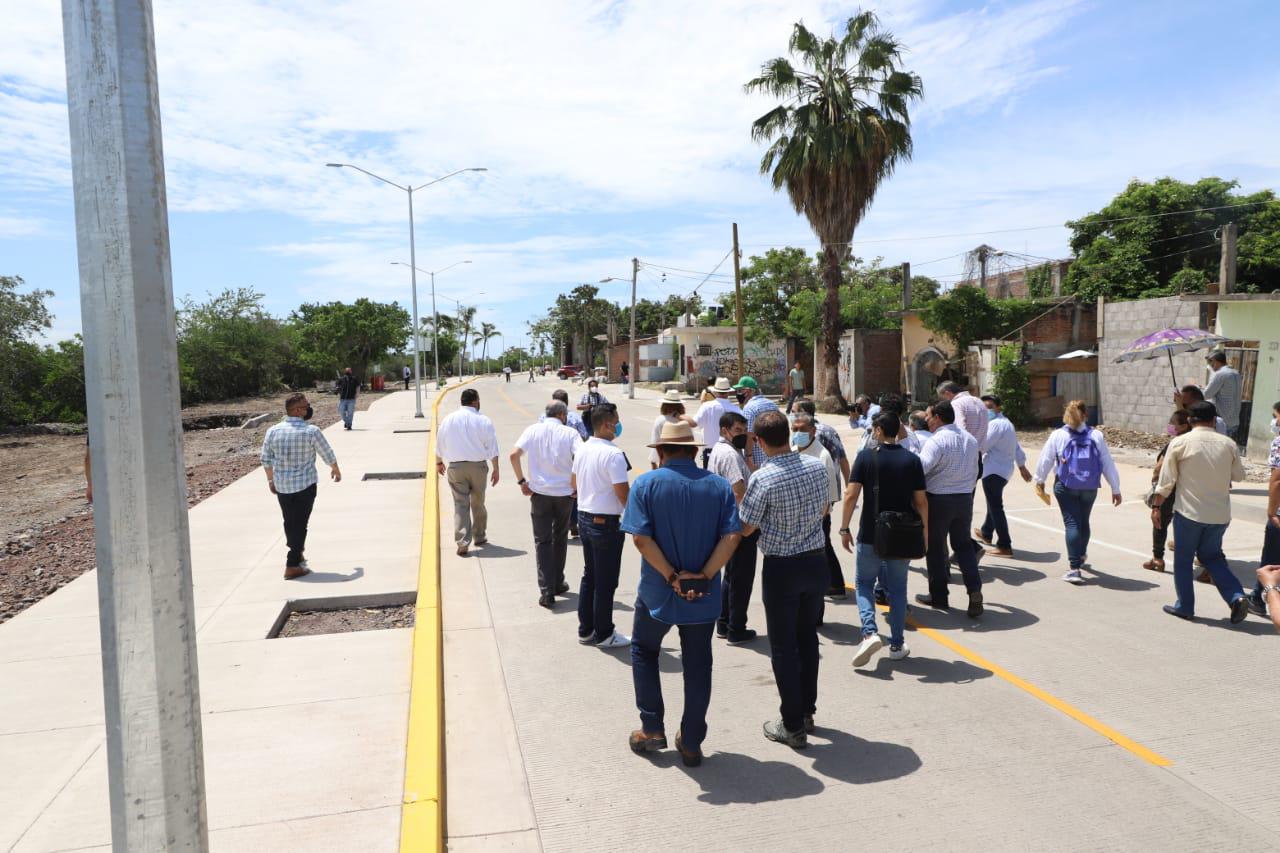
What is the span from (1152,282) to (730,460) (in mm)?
34938

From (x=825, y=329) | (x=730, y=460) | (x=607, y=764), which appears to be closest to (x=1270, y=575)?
(x=730, y=460)

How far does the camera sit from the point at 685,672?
15.7 ft

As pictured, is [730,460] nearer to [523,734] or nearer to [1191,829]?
[523,734]

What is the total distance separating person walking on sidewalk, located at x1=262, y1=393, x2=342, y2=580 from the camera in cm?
844

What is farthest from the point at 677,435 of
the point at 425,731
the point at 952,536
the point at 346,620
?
the point at 346,620

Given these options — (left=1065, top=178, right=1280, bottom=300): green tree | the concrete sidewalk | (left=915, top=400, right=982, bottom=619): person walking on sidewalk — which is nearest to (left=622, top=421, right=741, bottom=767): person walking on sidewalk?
the concrete sidewalk

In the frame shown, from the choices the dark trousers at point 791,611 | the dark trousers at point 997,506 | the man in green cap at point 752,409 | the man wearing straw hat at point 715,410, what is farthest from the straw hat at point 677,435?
the dark trousers at point 997,506

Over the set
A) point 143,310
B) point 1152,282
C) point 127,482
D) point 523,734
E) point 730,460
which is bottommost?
point 523,734

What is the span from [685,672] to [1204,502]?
472 centimetres

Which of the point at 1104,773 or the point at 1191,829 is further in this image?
the point at 1104,773

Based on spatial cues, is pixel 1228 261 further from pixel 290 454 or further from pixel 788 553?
pixel 290 454

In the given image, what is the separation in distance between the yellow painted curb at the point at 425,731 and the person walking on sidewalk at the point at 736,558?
2139 mm

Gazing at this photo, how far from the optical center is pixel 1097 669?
6.12m

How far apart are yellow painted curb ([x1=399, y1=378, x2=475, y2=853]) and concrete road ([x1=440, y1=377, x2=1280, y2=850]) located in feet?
0.50
